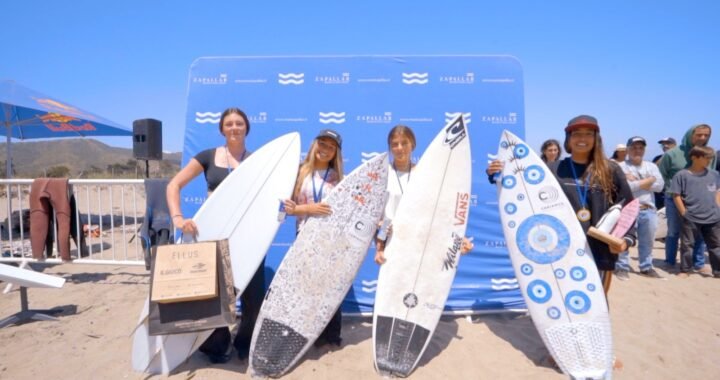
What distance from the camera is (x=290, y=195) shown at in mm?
2371

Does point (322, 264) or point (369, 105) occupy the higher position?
point (369, 105)

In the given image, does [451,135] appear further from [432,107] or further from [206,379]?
[206,379]

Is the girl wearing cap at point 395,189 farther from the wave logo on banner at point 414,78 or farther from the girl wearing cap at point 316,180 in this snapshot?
the wave logo on banner at point 414,78

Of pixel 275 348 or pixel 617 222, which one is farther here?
pixel 275 348

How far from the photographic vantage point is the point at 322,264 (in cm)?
243

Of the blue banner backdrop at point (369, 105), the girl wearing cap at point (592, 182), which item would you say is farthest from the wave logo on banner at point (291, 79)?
the girl wearing cap at point (592, 182)

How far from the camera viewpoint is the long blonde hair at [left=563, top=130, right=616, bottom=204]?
2170mm

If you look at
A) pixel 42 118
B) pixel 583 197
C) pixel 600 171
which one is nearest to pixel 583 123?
pixel 600 171

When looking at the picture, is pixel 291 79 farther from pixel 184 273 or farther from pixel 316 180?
pixel 184 273

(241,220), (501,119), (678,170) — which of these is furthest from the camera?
(678,170)

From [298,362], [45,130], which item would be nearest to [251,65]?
[298,362]

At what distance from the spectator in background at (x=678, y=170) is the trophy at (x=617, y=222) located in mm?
3014

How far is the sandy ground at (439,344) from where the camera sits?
2.26m

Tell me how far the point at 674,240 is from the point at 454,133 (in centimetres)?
382
